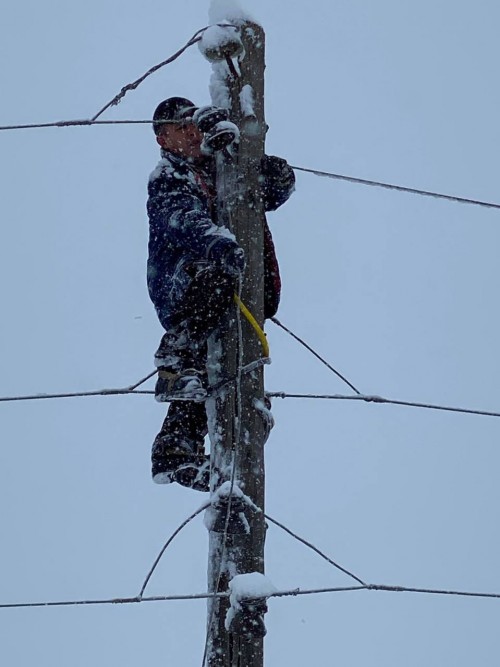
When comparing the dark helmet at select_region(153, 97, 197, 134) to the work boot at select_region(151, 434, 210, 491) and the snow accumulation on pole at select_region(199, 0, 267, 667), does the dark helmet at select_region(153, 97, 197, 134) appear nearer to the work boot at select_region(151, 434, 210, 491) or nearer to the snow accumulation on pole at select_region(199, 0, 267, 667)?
the snow accumulation on pole at select_region(199, 0, 267, 667)

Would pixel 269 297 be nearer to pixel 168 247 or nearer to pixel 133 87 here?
pixel 168 247

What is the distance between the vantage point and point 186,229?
14.1ft

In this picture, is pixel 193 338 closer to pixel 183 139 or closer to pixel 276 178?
pixel 276 178

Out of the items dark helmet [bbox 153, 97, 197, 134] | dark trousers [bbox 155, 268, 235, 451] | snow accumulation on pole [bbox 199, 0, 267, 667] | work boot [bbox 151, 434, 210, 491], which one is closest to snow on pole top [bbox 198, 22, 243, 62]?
snow accumulation on pole [bbox 199, 0, 267, 667]

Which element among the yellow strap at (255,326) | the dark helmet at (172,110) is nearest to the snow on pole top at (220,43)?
the dark helmet at (172,110)

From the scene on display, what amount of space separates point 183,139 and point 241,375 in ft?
4.15

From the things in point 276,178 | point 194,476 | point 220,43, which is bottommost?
point 194,476

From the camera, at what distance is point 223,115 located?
4.23m

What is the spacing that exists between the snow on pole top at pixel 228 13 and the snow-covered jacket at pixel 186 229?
2.02 feet

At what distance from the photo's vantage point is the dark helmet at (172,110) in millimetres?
4766

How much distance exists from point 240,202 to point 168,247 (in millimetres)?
389

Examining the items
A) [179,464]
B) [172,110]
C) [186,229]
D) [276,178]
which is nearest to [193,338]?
[186,229]

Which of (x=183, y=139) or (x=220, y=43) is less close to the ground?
(x=220, y=43)

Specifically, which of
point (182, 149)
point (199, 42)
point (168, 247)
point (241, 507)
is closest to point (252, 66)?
point (199, 42)
